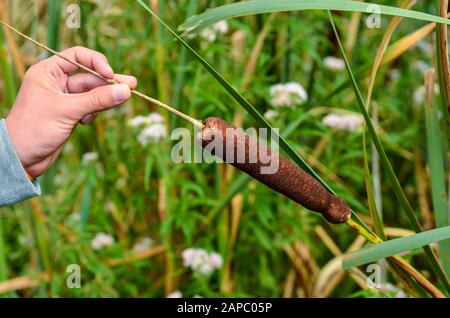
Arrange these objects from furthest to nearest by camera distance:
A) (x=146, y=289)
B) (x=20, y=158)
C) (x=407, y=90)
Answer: (x=407, y=90)
(x=146, y=289)
(x=20, y=158)

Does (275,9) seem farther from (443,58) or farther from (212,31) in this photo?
(212,31)

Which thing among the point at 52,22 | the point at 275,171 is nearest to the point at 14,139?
the point at 275,171

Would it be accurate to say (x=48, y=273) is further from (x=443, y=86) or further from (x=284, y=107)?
(x=443, y=86)

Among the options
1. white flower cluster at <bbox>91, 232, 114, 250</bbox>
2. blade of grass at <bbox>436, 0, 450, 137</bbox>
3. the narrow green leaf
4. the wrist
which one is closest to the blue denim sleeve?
the wrist

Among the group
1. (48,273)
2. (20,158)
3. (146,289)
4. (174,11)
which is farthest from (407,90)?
(20,158)

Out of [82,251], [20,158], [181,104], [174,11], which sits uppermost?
[174,11]

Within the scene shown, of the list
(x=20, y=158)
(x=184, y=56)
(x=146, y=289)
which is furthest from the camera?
(x=146, y=289)

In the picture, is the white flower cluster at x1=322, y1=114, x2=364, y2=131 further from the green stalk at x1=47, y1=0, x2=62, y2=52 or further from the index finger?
the index finger
